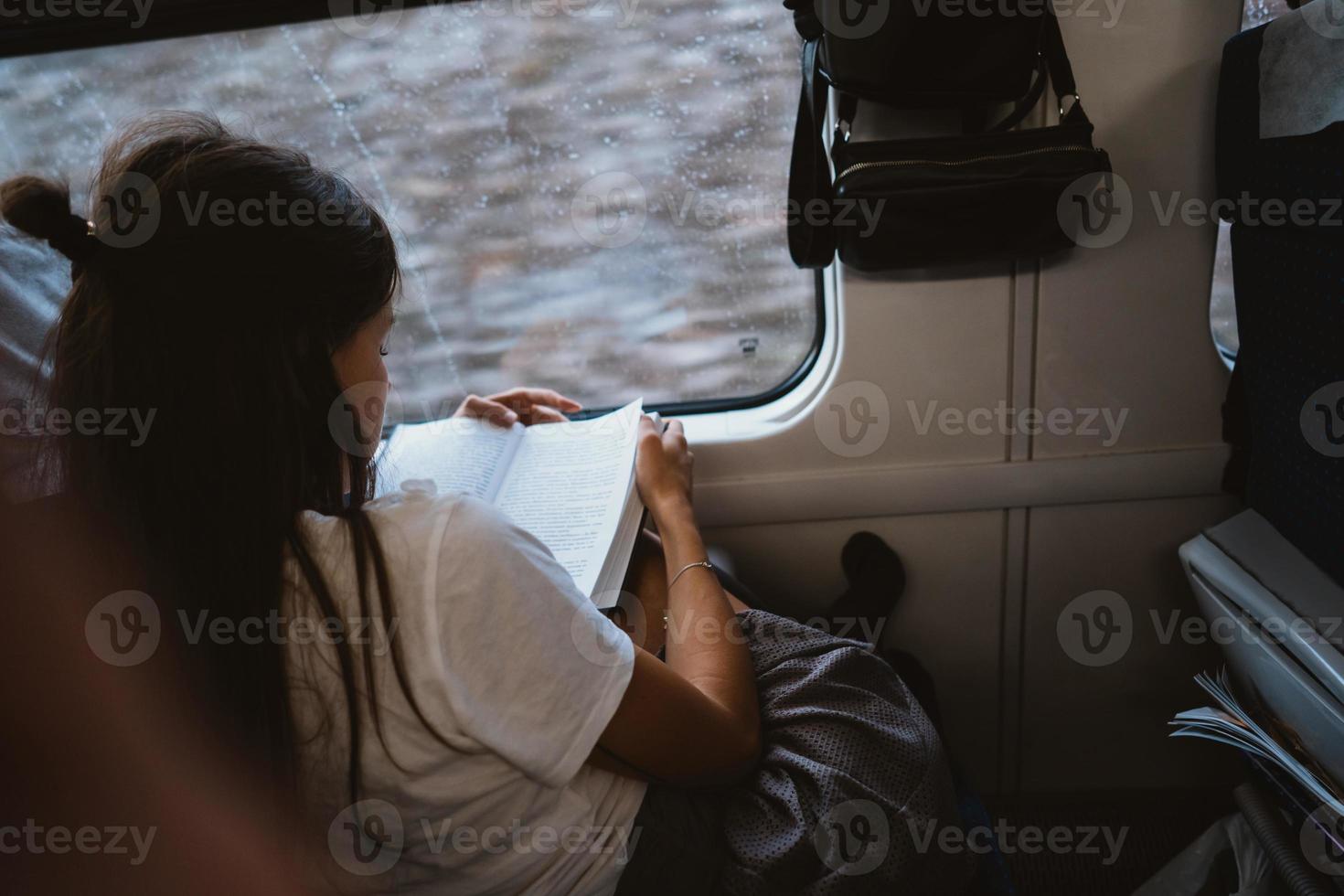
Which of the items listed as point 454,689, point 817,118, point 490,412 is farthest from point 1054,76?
point 454,689

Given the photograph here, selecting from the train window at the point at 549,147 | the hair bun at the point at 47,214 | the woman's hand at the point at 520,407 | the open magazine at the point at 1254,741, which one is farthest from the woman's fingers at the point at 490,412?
the open magazine at the point at 1254,741

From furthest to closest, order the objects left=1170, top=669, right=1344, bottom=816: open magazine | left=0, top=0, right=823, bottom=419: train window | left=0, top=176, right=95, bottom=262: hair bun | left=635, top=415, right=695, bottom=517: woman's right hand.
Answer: left=0, top=0, right=823, bottom=419: train window, left=635, top=415, right=695, bottom=517: woman's right hand, left=1170, top=669, right=1344, bottom=816: open magazine, left=0, top=176, right=95, bottom=262: hair bun

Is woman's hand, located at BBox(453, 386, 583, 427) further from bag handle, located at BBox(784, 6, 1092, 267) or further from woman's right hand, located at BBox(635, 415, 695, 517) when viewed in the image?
bag handle, located at BBox(784, 6, 1092, 267)

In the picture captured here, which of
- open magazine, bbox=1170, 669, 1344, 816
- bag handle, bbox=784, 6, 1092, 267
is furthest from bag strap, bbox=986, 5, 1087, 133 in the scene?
open magazine, bbox=1170, 669, 1344, 816

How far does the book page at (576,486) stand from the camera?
4.21ft

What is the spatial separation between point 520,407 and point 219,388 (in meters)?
0.85

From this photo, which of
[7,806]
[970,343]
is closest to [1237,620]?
[970,343]

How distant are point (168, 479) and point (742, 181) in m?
1.13

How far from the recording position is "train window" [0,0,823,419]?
1.54m

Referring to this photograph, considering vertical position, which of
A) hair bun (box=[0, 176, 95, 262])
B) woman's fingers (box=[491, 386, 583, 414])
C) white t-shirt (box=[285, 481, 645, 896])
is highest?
hair bun (box=[0, 176, 95, 262])

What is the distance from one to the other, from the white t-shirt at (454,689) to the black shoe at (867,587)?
0.80 m

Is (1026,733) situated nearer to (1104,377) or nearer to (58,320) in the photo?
(1104,377)

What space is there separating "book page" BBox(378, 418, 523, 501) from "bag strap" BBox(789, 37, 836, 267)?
23.9 inches

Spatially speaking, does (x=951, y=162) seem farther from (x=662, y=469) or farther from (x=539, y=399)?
(x=539, y=399)
